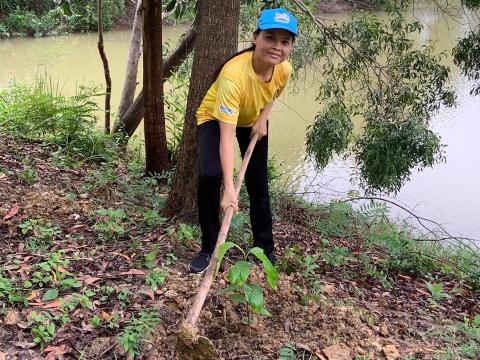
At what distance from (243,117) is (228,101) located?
325mm

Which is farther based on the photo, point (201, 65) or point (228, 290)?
point (201, 65)

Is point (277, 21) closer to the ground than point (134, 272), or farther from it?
farther from it

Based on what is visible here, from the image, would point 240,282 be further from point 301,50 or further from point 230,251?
point 301,50

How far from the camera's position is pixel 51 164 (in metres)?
4.35

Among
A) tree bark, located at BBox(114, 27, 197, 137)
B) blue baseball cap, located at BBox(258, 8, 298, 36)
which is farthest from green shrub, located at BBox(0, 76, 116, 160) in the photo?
blue baseball cap, located at BBox(258, 8, 298, 36)

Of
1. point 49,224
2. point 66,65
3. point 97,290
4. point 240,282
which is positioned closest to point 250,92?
point 240,282

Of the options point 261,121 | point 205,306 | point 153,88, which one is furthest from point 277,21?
point 153,88

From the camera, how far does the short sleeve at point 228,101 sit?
2.31m

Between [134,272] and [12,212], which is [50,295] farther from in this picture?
[12,212]

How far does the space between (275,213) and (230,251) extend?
1544mm

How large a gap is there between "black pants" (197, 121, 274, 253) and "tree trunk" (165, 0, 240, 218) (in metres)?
0.44

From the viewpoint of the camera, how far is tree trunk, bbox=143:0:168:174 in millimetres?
4242

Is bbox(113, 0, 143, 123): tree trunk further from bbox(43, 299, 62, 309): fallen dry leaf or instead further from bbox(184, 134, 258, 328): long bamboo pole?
bbox(43, 299, 62, 309): fallen dry leaf

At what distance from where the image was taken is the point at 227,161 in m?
2.35
